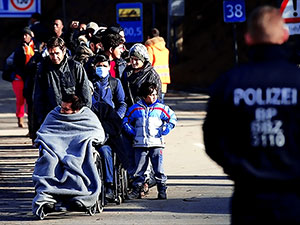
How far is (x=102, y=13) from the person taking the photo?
40219 mm

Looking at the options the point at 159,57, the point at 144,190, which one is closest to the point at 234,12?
the point at 159,57

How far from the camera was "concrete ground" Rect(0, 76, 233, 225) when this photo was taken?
1000 centimetres

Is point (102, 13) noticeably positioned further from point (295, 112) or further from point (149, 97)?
point (295, 112)

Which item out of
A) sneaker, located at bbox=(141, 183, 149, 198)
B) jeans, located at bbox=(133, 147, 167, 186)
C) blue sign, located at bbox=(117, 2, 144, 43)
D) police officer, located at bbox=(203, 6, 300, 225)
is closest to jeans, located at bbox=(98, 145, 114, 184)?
jeans, located at bbox=(133, 147, 167, 186)

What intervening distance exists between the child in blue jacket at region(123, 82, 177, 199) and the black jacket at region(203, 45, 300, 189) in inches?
222

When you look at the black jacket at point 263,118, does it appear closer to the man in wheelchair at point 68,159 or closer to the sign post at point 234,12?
the man in wheelchair at point 68,159

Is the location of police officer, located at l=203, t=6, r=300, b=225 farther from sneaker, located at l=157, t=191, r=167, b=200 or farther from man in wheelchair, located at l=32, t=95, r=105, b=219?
sneaker, located at l=157, t=191, r=167, b=200

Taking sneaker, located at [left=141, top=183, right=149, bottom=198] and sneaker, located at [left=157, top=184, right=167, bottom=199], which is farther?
sneaker, located at [left=141, top=183, right=149, bottom=198]

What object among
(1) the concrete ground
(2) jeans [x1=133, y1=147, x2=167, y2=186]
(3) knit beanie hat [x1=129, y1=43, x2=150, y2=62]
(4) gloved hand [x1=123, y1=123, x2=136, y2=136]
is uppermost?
(3) knit beanie hat [x1=129, y1=43, x2=150, y2=62]

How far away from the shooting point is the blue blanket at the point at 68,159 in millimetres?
9922

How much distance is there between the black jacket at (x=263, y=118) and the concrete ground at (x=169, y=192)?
4320mm

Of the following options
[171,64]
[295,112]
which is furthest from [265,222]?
[171,64]

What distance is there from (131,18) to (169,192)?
11.8m

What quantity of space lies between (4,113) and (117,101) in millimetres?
10315
